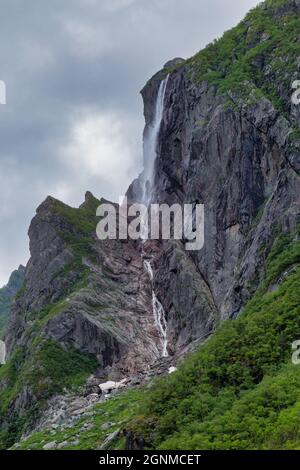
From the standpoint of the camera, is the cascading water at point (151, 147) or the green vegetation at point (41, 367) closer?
the green vegetation at point (41, 367)

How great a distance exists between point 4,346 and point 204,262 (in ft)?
134

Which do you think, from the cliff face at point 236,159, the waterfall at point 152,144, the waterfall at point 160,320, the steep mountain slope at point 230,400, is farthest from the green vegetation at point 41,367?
the waterfall at point 152,144

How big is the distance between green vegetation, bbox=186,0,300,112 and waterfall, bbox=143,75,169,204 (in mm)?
10704

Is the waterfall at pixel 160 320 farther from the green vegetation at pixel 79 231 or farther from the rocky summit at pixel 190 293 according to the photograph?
the green vegetation at pixel 79 231

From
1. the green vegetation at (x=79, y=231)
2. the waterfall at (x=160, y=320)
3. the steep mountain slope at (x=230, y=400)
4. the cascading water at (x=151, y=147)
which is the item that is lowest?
the steep mountain slope at (x=230, y=400)

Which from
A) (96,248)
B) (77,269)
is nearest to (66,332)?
(77,269)

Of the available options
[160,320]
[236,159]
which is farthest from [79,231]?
[236,159]

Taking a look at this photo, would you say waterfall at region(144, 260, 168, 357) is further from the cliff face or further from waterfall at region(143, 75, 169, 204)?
waterfall at region(143, 75, 169, 204)

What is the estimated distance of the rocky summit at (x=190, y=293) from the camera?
3816cm

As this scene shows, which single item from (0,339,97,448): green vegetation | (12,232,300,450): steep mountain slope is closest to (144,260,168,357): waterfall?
(0,339,97,448): green vegetation

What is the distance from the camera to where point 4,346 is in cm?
10325

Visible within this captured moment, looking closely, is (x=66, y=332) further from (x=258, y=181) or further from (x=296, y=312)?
(x=296, y=312)

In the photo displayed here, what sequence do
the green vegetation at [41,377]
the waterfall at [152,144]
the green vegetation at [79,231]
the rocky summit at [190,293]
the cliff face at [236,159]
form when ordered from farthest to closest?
the waterfall at [152,144] → the green vegetation at [79,231] → the green vegetation at [41,377] → the cliff face at [236,159] → the rocky summit at [190,293]

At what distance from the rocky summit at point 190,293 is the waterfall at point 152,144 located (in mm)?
→ 531
